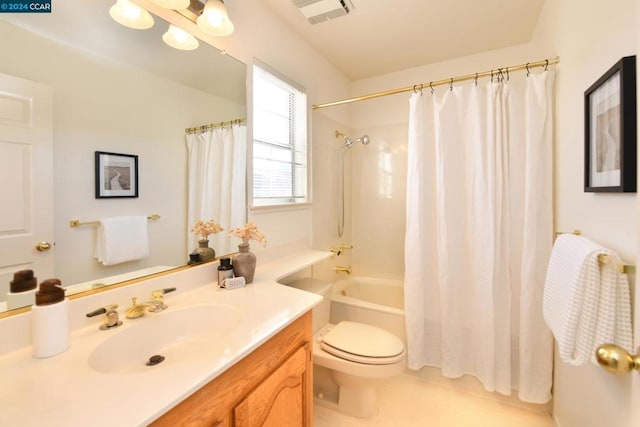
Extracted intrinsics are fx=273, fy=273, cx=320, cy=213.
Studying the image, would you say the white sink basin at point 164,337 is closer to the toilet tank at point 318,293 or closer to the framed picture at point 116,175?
the framed picture at point 116,175

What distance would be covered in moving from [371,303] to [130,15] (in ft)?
7.11

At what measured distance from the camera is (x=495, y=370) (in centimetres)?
167

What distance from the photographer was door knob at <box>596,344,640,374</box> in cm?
53

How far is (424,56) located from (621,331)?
232 cm

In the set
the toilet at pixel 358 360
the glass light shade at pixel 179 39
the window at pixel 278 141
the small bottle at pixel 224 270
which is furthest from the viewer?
the window at pixel 278 141

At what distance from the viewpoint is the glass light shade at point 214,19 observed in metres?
1.21

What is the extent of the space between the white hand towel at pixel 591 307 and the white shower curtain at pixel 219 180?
1.40m

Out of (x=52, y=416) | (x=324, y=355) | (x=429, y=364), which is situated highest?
(x=52, y=416)

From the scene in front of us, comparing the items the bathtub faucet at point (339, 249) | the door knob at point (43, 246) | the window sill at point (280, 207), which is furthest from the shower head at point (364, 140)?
the door knob at point (43, 246)

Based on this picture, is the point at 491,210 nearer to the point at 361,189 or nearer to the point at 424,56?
the point at 361,189

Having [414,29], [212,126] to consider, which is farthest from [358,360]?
[414,29]

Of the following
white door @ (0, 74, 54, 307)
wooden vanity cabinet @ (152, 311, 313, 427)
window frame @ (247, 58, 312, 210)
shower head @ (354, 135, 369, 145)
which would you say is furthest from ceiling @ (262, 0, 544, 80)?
Answer: wooden vanity cabinet @ (152, 311, 313, 427)

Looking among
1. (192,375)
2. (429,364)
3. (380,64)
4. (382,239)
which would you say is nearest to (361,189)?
(382,239)

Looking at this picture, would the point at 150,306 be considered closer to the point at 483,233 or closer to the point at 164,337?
the point at 164,337
